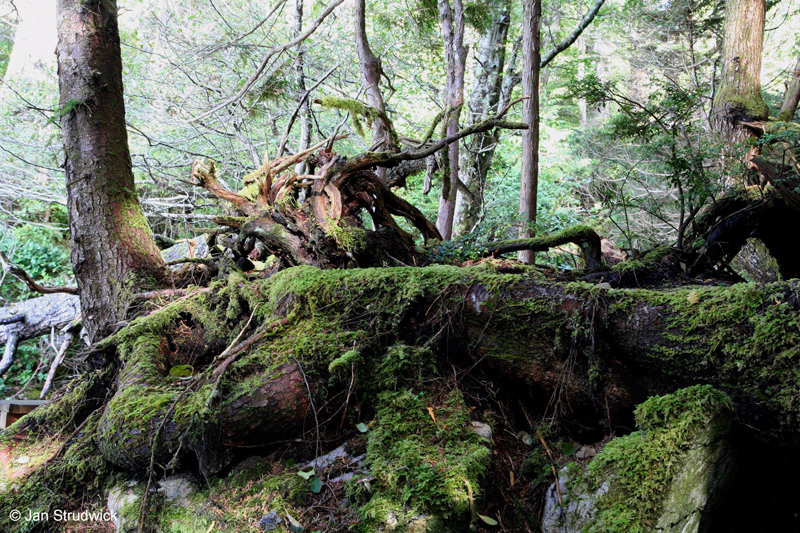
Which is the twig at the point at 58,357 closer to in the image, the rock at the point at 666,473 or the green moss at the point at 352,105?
the green moss at the point at 352,105

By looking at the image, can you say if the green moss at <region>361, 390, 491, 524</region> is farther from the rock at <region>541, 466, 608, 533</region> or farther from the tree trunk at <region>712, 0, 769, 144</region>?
the tree trunk at <region>712, 0, 769, 144</region>

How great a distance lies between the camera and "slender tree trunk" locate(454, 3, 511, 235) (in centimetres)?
1028

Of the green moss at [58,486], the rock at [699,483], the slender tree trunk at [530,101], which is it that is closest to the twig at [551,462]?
the rock at [699,483]

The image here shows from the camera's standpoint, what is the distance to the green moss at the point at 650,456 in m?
2.10

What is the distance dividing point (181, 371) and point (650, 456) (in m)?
3.24

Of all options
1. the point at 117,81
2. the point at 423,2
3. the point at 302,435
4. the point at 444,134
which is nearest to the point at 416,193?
the point at 423,2

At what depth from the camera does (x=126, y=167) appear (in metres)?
4.62

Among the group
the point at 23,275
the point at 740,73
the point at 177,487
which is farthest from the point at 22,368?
the point at 740,73

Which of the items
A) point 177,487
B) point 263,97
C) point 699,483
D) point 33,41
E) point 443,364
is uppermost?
point 33,41

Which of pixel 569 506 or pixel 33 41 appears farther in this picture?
pixel 33 41

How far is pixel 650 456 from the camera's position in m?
2.18

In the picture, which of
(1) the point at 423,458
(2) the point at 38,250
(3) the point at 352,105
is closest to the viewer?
(1) the point at 423,458

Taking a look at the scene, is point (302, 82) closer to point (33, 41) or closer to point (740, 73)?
point (740, 73)

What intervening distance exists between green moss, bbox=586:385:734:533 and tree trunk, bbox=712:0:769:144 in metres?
5.69
